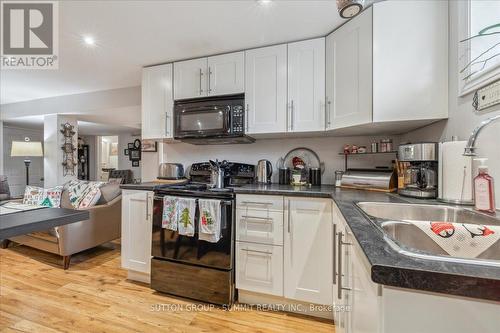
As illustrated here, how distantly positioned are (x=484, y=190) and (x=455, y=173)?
220 mm

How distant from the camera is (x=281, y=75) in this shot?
208 centimetres

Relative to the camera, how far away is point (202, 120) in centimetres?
226

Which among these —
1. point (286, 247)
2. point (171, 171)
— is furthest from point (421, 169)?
point (171, 171)

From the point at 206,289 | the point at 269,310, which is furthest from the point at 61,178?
the point at 269,310

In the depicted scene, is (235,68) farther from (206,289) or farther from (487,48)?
(206,289)

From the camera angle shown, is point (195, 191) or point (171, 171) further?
point (171, 171)

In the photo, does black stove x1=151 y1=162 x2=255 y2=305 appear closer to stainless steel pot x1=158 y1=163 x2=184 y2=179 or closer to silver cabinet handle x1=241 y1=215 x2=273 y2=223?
silver cabinet handle x1=241 y1=215 x2=273 y2=223

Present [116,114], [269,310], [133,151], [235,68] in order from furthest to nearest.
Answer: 1. [133,151]
2. [116,114]
3. [235,68]
4. [269,310]

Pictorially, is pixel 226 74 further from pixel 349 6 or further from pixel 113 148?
pixel 113 148

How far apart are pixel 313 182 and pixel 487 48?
1.42 meters

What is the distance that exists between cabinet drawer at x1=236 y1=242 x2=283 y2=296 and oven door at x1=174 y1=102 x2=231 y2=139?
105 centimetres

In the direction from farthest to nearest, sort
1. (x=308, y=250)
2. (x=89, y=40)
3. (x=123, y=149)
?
(x=123, y=149), (x=89, y=40), (x=308, y=250)

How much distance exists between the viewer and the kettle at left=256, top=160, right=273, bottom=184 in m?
2.31

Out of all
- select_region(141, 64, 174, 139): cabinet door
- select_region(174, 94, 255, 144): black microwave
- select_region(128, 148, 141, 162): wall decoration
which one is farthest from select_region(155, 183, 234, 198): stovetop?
select_region(128, 148, 141, 162): wall decoration
